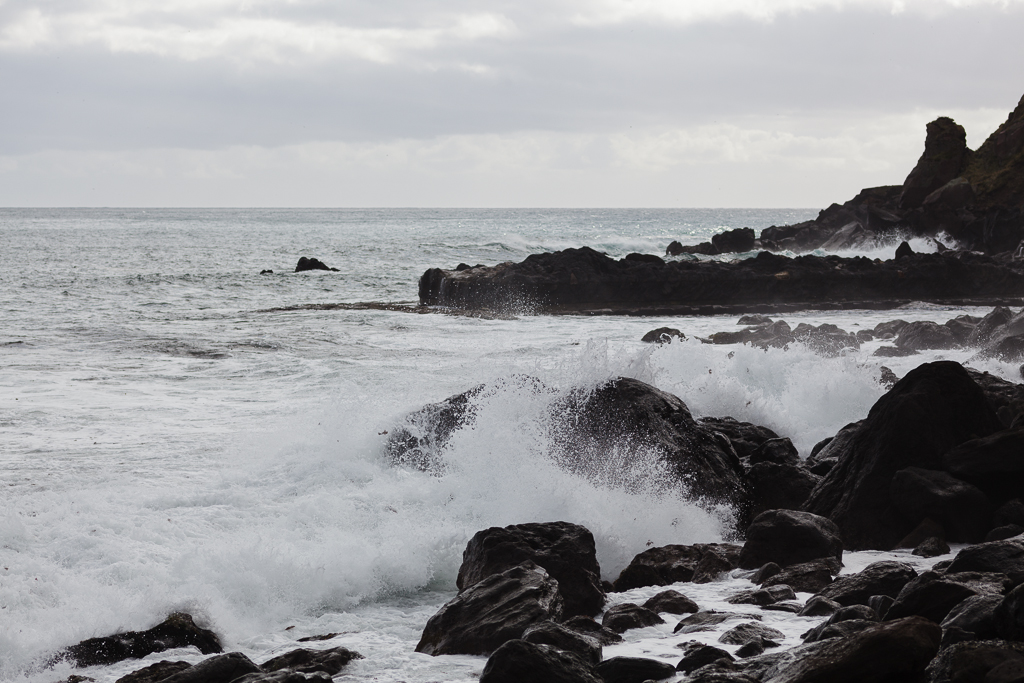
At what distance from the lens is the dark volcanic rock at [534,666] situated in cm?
357

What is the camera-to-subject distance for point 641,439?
7469 mm

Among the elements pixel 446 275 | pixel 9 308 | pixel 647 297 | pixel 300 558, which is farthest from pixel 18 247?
pixel 300 558

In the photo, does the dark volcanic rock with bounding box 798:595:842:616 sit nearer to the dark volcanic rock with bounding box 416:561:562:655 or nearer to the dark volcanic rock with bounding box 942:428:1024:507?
the dark volcanic rock with bounding box 416:561:562:655

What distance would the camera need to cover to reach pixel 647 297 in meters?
23.1

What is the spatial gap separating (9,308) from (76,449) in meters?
15.2

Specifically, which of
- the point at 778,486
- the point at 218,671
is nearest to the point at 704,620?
the point at 218,671

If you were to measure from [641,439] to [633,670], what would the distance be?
3.76m

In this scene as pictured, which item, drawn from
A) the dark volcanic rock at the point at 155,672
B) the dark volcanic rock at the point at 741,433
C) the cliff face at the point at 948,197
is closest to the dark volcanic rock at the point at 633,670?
the dark volcanic rock at the point at 155,672

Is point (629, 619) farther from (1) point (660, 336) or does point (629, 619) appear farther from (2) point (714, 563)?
(1) point (660, 336)

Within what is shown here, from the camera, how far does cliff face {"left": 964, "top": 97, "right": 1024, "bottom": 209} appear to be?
3997cm

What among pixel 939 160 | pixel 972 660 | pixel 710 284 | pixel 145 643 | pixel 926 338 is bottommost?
pixel 145 643

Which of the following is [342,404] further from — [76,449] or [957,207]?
[957,207]

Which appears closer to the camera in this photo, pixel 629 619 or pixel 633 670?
pixel 633 670

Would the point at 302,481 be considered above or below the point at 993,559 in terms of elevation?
below
